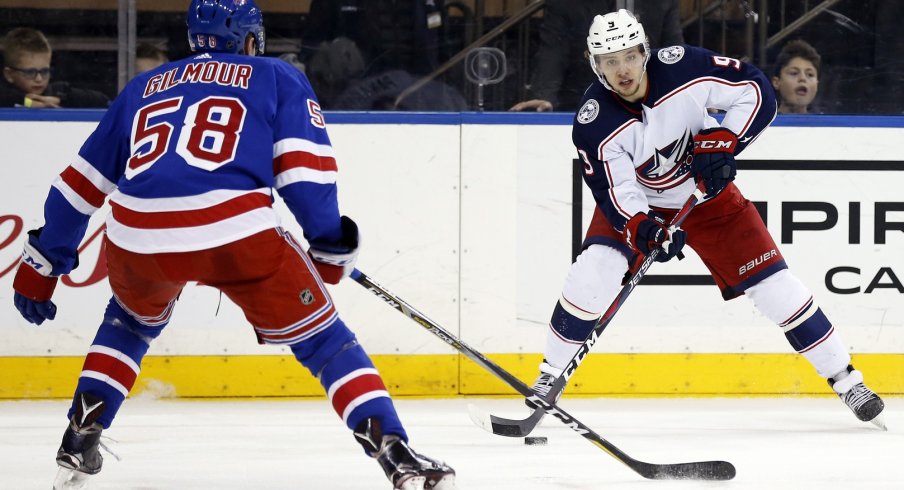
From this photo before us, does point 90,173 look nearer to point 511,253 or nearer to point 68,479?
point 68,479

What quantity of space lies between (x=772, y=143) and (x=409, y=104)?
1152mm

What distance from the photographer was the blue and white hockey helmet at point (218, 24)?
2328 millimetres

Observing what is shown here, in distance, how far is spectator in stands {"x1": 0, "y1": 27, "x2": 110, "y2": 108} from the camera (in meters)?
3.96

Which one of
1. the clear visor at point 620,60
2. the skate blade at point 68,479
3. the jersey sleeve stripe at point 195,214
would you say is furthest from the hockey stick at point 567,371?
the jersey sleeve stripe at point 195,214

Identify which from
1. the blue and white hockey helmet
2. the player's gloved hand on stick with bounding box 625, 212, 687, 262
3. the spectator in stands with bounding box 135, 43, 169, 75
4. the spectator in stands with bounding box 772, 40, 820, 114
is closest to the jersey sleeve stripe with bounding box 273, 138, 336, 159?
the blue and white hockey helmet

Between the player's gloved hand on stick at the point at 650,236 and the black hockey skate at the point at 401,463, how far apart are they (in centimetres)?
112

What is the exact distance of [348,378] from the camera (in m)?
2.16

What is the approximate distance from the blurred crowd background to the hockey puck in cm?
128

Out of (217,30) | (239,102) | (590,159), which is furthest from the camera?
(590,159)

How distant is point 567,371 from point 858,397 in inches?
30.5

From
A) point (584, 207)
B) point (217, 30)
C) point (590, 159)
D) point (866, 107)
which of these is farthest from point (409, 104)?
point (217, 30)

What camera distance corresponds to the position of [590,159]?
128 inches

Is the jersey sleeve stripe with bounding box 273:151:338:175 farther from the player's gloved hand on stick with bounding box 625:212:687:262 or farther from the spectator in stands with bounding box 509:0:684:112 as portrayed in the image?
the spectator in stands with bounding box 509:0:684:112

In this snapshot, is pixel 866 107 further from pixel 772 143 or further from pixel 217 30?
pixel 217 30
